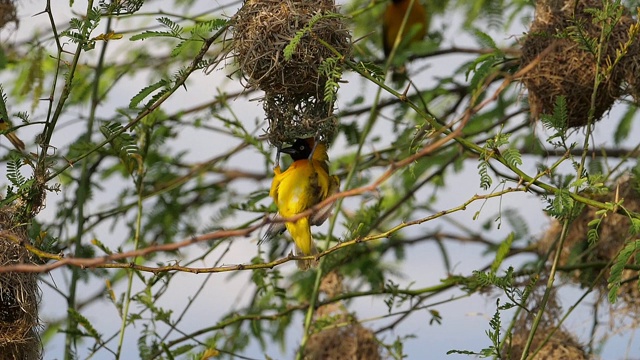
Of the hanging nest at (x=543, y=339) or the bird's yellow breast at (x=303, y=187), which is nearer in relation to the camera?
the bird's yellow breast at (x=303, y=187)

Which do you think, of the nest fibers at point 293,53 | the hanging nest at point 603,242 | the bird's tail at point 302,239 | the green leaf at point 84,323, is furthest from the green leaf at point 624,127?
the green leaf at point 84,323

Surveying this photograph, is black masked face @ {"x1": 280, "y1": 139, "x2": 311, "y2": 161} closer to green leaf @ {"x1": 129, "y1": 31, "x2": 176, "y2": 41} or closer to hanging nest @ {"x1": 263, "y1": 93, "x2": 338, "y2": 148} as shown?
hanging nest @ {"x1": 263, "y1": 93, "x2": 338, "y2": 148}

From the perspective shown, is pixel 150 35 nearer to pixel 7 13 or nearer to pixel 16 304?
pixel 16 304

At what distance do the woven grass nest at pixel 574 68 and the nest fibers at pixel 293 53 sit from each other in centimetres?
84

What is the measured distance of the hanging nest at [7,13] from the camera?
3551 millimetres

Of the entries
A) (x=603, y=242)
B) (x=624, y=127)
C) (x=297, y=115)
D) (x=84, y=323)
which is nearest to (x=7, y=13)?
(x=84, y=323)

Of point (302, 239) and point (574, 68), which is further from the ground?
point (574, 68)

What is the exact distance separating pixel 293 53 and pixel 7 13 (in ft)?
4.47

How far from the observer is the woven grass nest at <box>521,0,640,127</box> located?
3391mm

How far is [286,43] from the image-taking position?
2789mm

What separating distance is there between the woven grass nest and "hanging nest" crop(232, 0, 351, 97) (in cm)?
86

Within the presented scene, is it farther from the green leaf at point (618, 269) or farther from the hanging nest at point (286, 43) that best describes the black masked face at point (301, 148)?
the green leaf at point (618, 269)

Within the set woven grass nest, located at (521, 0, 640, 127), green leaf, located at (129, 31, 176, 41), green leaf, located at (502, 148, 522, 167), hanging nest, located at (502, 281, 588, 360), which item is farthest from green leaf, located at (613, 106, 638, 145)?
green leaf, located at (129, 31, 176, 41)

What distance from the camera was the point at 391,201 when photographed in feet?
19.1
